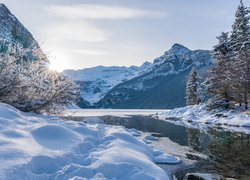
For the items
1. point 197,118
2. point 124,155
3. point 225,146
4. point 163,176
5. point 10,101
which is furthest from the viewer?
point 197,118

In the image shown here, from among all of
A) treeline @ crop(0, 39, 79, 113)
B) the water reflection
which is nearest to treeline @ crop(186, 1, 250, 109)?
the water reflection

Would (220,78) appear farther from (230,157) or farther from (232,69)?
(230,157)

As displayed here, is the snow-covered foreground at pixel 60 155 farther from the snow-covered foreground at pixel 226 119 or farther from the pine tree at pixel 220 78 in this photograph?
the pine tree at pixel 220 78

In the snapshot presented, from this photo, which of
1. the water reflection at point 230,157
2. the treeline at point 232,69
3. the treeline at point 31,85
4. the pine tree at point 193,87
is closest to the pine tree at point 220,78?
the treeline at point 232,69

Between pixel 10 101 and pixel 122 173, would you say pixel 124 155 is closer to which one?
pixel 122 173

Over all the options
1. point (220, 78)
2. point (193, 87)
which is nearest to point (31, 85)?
point (220, 78)

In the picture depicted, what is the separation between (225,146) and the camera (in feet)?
68.6

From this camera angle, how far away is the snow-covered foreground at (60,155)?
8719mm

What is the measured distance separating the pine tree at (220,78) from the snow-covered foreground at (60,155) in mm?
40818

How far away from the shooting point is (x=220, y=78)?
5575 centimetres

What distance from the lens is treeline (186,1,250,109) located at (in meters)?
47.4

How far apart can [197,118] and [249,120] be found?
1921cm

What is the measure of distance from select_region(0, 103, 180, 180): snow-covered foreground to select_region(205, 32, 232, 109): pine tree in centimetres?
4082

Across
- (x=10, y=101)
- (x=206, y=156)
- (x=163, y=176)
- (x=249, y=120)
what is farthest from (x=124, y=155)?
(x=249, y=120)
